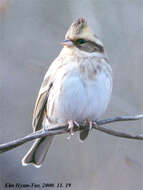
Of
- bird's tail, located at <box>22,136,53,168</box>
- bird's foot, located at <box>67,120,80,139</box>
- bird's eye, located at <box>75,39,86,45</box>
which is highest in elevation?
bird's eye, located at <box>75,39,86,45</box>

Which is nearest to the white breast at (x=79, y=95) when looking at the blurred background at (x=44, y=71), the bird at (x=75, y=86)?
the bird at (x=75, y=86)

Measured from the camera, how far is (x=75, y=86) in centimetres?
218

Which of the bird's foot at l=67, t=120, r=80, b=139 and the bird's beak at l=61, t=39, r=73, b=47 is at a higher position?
the bird's beak at l=61, t=39, r=73, b=47

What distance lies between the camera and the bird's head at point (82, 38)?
7.11ft

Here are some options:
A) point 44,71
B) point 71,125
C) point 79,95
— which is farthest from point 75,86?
point 44,71

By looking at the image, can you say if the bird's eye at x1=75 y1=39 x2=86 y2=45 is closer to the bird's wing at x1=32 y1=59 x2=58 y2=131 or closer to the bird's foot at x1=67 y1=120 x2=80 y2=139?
the bird's wing at x1=32 y1=59 x2=58 y2=131

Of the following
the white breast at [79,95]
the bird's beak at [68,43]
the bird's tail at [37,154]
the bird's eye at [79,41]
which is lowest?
the bird's tail at [37,154]

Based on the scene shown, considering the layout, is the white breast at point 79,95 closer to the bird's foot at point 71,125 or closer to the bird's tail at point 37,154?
the bird's foot at point 71,125

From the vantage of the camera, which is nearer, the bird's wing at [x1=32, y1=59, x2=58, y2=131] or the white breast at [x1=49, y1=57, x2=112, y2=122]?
the white breast at [x1=49, y1=57, x2=112, y2=122]

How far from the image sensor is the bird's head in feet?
7.11

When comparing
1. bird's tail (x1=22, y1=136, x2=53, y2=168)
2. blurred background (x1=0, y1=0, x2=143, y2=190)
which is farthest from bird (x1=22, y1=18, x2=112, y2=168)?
blurred background (x1=0, y1=0, x2=143, y2=190)

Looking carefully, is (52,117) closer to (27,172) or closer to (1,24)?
(27,172)

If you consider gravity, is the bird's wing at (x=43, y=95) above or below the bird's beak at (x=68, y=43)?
below

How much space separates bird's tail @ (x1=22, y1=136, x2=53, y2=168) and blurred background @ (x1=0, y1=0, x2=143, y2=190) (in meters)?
0.04
